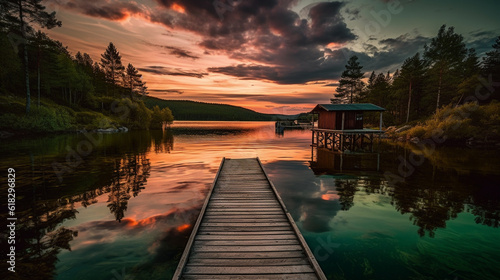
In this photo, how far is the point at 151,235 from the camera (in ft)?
26.5

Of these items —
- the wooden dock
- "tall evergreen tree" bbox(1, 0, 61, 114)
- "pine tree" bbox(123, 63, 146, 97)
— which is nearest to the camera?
the wooden dock

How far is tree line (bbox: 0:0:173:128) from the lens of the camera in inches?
1382

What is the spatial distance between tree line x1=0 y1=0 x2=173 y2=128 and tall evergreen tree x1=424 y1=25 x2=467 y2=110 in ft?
235

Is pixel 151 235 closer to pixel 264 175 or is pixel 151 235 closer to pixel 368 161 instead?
pixel 264 175

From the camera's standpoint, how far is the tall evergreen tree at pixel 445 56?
145ft

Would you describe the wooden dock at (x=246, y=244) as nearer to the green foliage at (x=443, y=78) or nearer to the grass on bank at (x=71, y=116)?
the green foliage at (x=443, y=78)

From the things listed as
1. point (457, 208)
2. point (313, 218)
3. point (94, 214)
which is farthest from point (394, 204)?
point (94, 214)

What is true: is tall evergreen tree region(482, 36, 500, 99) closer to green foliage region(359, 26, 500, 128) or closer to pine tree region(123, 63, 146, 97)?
green foliage region(359, 26, 500, 128)

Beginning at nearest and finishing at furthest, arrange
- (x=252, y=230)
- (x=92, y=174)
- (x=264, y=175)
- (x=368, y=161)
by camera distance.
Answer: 1. (x=252, y=230)
2. (x=264, y=175)
3. (x=92, y=174)
4. (x=368, y=161)

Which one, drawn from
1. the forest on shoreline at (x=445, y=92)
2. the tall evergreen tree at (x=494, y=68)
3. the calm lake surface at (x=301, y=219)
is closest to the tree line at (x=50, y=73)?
the calm lake surface at (x=301, y=219)

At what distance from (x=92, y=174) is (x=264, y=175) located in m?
12.7

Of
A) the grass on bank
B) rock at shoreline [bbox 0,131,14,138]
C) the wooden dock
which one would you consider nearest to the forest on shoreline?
the wooden dock

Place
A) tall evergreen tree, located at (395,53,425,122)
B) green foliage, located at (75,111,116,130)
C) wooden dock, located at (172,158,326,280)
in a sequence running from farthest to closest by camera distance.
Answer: green foliage, located at (75,111,116,130) < tall evergreen tree, located at (395,53,425,122) < wooden dock, located at (172,158,326,280)

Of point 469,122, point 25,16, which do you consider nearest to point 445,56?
point 469,122
